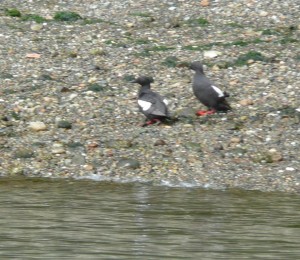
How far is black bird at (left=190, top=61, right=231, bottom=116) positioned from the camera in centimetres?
1877

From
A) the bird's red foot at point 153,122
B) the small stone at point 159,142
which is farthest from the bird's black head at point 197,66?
the small stone at point 159,142

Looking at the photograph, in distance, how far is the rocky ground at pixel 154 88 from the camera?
54.6ft

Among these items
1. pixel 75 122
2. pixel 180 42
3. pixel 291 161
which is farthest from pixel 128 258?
pixel 180 42

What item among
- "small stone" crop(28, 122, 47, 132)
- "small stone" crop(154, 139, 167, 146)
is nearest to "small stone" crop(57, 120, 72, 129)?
"small stone" crop(28, 122, 47, 132)

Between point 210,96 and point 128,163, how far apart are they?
2744 mm

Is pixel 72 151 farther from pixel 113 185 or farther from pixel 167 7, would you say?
pixel 167 7

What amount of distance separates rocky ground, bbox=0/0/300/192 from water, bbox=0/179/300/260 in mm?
919

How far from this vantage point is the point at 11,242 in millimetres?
11227

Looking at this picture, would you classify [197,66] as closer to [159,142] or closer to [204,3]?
[159,142]

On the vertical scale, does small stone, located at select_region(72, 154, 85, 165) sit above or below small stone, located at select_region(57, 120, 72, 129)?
below

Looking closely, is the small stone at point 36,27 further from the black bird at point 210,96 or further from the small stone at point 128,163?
the small stone at point 128,163

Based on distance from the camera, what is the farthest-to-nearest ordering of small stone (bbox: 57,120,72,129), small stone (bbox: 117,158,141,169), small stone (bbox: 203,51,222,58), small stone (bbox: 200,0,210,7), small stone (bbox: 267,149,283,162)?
small stone (bbox: 200,0,210,7)
small stone (bbox: 203,51,222,58)
small stone (bbox: 57,120,72,129)
small stone (bbox: 267,149,283,162)
small stone (bbox: 117,158,141,169)

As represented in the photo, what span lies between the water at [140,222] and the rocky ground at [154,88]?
3.01 ft

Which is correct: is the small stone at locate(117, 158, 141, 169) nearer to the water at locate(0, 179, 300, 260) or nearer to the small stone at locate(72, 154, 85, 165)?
the small stone at locate(72, 154, 85, 165)
